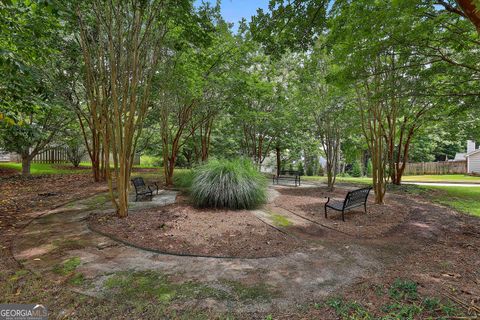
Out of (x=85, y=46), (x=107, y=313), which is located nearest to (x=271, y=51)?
(x=85, y=46)

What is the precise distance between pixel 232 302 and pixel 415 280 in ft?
7.18

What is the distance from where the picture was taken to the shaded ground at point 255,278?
219 centimetres

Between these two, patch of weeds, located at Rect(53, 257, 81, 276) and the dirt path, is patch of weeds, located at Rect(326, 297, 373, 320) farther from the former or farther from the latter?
patch of weeds, located at Rect(53, 257, 81, 276)

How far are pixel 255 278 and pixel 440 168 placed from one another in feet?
94.3

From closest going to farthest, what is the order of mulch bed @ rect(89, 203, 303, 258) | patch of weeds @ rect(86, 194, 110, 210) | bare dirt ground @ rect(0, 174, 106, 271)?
mulch bed @ rect(89, 203, 303, 258) → bare dirt ground @ rect(0, 174, 106, 271) → patch of weeds @ rect(86, 194, 110, 210)

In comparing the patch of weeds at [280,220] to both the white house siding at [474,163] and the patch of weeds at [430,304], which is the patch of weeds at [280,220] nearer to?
the patch of weeds at [430,304]

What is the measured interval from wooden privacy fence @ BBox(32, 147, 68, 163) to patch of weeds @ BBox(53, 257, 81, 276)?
17567 mm

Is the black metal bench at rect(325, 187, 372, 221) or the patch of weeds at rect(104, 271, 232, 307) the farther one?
the black metal bench at rect(325, 187, 372, 221)

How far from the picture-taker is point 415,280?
274cm

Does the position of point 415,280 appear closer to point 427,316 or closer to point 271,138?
point 427,316

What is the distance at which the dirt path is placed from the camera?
8.70 ft

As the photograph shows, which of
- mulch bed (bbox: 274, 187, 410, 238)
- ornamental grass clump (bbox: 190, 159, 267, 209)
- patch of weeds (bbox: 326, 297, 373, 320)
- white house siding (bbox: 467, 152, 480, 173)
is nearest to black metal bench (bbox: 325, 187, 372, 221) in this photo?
mulch bed (bbox: 274, 187, 410, 238)

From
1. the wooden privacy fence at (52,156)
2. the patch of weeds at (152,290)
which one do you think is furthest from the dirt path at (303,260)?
the wooden privacy fence at (52,156)

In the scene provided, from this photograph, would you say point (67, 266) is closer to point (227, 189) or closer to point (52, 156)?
point (227, 189)
